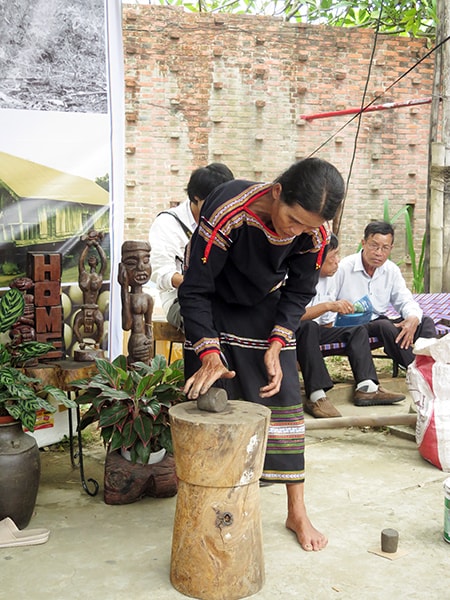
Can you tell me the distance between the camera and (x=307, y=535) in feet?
10.0

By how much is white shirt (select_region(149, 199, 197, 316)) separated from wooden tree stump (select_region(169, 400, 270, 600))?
78.0 inches

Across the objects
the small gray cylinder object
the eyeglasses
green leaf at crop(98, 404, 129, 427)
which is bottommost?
the small gray cylinder object

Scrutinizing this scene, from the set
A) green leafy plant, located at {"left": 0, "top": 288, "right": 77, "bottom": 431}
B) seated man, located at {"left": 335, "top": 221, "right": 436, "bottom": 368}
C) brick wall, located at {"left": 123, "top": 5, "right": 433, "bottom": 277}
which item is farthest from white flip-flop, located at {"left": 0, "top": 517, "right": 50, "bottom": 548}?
brick wall, located at {"left": 123, "top": 5, "right": 433, "bottom": 277}

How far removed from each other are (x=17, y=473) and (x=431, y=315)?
355 centimetres

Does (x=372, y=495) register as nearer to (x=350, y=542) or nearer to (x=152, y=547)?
(x=350, y=542)

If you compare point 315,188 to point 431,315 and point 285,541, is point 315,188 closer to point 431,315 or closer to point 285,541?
point 285,541

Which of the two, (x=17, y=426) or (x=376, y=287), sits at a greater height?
(x=376, y=287)

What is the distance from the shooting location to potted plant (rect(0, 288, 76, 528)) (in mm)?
3115

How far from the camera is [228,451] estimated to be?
102 inches

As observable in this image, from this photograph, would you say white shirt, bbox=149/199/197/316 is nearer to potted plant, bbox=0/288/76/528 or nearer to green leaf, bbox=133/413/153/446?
green leaf, bbox=133/413/153/446

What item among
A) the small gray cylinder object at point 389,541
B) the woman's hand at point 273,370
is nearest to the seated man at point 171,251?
the woman's hand at point 273,370

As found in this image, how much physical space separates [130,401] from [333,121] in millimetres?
6613

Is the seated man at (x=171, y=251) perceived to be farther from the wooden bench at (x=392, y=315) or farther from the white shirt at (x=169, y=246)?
the wooden bench at (x=392, y=315)

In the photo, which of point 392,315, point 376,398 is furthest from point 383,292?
point 376,398
